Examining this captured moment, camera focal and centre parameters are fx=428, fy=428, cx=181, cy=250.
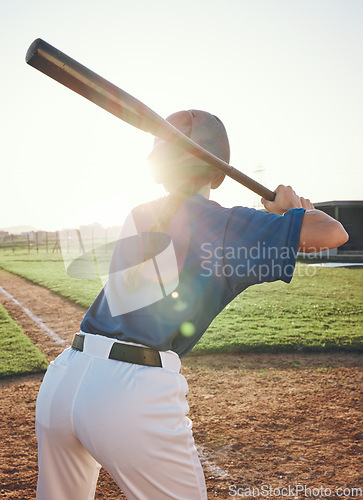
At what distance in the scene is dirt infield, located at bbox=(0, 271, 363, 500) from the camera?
3164mm

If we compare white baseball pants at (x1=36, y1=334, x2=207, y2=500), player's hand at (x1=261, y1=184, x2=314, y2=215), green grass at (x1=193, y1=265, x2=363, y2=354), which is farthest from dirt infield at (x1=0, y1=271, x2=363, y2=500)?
player's hand at (x1=261, y1=184, x2=314, y2=215)

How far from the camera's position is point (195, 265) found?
5.18 ft

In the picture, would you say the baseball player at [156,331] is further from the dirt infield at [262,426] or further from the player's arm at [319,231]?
the dirt infield at [262,426]

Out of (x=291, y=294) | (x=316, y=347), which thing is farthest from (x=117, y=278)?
(x=291, y=294)

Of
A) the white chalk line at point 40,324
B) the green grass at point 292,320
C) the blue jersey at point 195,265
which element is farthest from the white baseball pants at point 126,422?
the white chalk line at point 40,324

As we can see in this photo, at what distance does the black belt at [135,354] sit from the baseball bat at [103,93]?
0.76 metres

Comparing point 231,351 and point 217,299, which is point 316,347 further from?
point 217,299

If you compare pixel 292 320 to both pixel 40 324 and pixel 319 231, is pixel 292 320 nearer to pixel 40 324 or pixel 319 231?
pixel 40 324

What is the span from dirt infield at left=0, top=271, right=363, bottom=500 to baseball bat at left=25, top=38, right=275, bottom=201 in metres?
2.56

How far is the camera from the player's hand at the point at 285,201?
6.56ft

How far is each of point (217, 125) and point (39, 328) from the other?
23.9ft

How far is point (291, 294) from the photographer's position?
1216 cm

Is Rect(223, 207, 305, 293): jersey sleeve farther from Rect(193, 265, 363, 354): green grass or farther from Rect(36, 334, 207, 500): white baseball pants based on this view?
Rect(193, 265, 363, 354): green grass

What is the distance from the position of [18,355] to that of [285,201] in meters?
5.58
